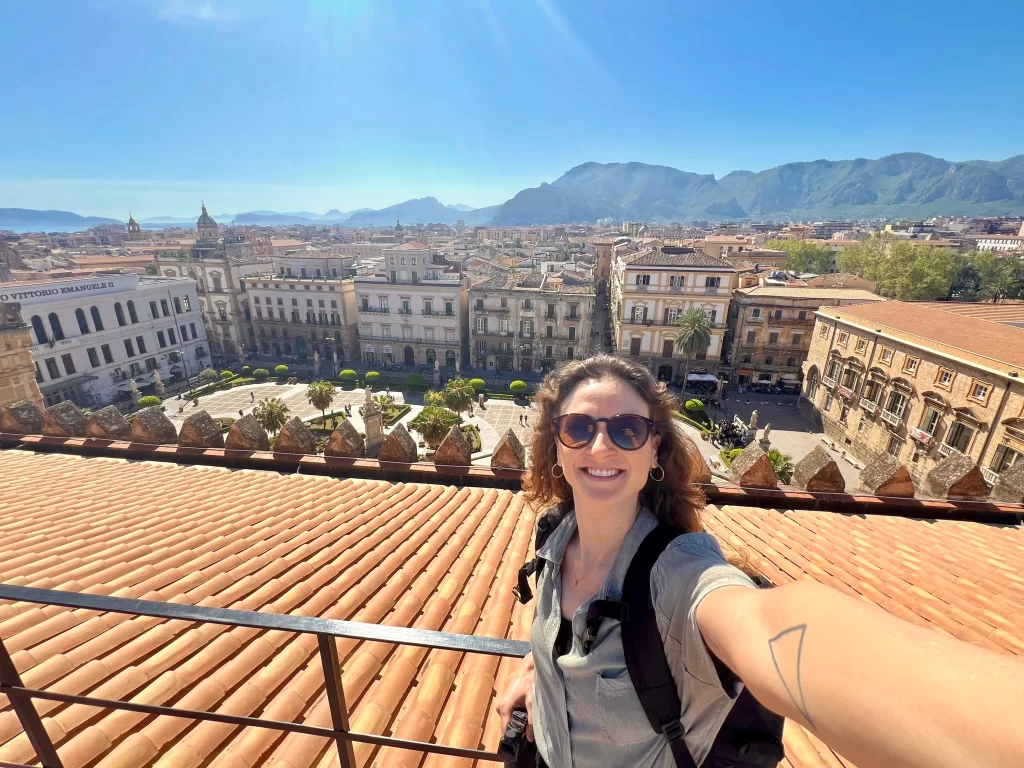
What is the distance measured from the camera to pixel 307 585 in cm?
468

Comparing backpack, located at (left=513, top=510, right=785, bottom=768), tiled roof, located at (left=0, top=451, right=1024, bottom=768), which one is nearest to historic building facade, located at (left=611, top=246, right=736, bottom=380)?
tiled roof, located at (left=0, top=451, right=1024, bottom=768)

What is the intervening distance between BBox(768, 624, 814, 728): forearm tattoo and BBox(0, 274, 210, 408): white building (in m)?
41.5

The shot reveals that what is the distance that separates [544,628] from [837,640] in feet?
4.49

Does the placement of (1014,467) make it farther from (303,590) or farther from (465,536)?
(303,590)

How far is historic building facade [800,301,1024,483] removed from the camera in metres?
17.8

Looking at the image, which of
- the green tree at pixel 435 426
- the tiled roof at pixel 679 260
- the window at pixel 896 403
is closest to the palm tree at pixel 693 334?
the tiled roof at pixel 679 260

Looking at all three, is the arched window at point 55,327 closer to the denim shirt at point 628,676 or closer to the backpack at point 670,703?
the denim shirt at point 628,676

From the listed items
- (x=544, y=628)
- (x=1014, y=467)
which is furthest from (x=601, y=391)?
(x=1014, y=467)

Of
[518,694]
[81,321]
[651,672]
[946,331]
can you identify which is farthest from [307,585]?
[81,321]

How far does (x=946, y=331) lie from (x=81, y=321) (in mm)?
55410

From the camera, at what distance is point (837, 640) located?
1085 mm

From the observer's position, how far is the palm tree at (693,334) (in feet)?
107

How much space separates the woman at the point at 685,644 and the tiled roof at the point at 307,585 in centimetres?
73

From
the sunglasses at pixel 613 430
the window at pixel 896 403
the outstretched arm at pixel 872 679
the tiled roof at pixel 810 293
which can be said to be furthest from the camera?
the tiled roof at pixel 810 293
